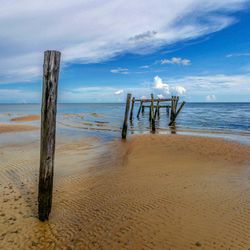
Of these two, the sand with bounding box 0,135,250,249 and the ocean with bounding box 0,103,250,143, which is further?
the ocean with bounding box 0,103,250,143

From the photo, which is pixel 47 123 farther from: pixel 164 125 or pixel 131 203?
pixel 164 125

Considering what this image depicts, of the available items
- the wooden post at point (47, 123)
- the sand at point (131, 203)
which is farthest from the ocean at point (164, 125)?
the wooden post at point (47, 123)

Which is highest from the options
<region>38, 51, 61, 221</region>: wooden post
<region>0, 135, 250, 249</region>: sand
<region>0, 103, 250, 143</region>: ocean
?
<region>38, 51, 61, 221</region>: wooden post

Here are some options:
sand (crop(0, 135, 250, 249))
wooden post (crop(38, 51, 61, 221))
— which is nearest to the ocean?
sand (crop(0, 135, 250, 249))

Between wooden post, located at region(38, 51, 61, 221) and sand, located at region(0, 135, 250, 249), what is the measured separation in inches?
21.5

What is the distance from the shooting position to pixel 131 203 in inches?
214

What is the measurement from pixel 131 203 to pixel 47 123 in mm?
2783

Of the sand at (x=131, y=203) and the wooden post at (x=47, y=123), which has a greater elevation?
the wooden post at (x=47, y=123)

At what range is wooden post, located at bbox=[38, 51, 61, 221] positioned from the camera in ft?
13.4

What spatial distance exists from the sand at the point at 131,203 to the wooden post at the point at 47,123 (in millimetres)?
546

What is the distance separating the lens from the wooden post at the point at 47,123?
13.4ft

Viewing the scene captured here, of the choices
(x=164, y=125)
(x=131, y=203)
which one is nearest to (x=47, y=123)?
(x=131, y=203)

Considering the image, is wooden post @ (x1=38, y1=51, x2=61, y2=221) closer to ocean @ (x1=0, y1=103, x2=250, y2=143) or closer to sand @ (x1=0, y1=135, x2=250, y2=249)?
sand @ (x1=0, y1=135, x2=250, y2=249)

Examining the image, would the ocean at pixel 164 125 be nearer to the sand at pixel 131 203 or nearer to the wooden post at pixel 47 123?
the sand at pixel 131 203
